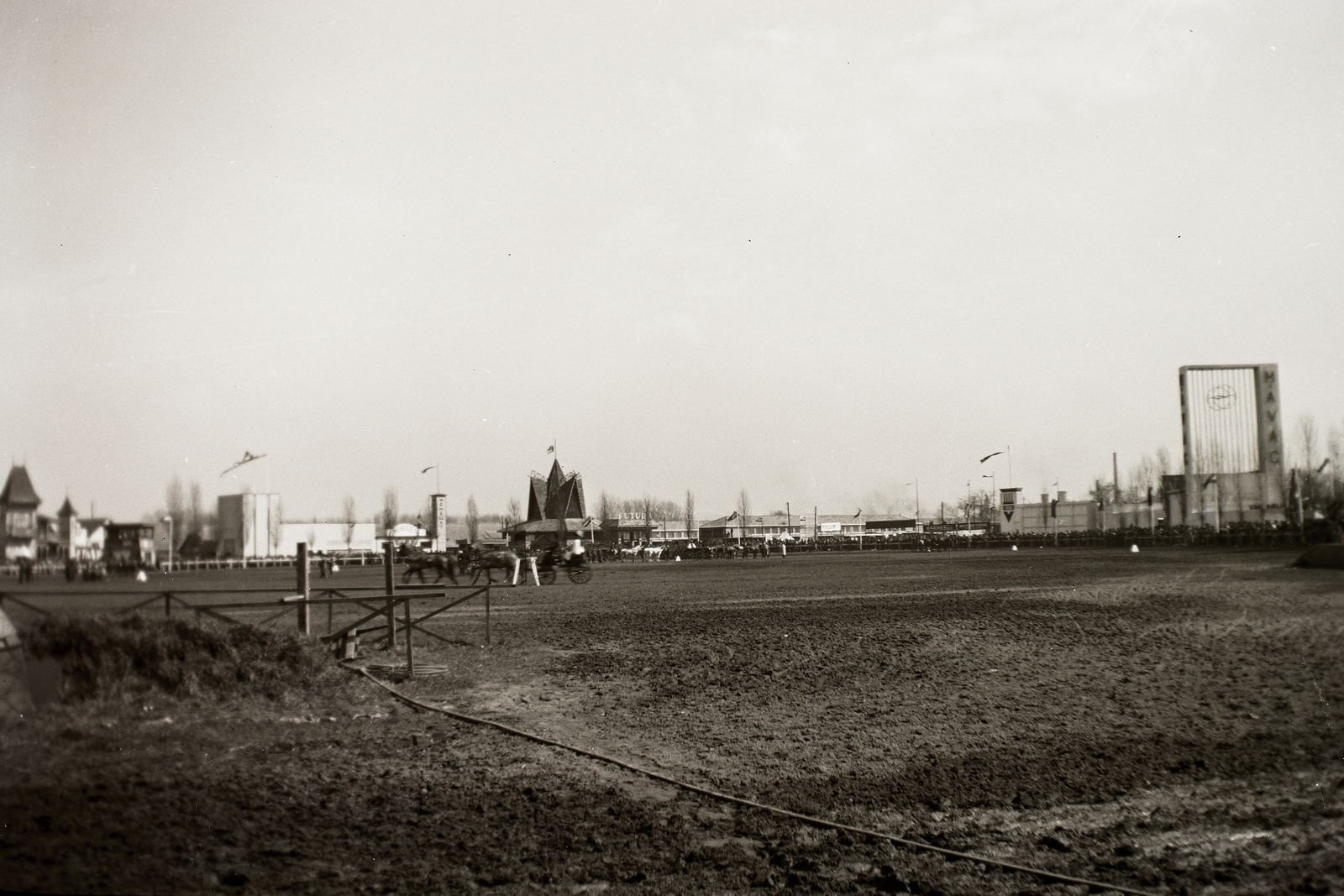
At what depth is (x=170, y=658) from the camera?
620 cm

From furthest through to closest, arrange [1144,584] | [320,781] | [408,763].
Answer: [1144,584]
[408,763]
[320,781]

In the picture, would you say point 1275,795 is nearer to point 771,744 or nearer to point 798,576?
point 771,744

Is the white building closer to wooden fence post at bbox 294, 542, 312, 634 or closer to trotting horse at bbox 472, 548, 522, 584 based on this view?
wooden fence post at bbox 294, 542, 312, 634

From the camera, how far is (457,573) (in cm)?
3444

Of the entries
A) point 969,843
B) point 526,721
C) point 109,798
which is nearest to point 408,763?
point 526,721

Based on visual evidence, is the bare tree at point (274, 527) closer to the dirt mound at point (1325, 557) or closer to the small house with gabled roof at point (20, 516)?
the small house with gabled roof at point (20, 516)

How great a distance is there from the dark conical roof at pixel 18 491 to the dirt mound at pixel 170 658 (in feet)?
2.36

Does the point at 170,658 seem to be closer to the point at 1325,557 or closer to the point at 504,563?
the point at 504,563

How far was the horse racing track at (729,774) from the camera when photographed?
17.1ft

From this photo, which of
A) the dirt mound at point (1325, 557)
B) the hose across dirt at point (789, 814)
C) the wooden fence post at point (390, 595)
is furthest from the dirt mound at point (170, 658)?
the dirt mound at point (1325, 557)

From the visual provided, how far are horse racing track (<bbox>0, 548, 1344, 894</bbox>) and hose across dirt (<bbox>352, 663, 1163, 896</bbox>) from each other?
0.09 m

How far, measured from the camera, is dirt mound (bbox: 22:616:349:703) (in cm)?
529

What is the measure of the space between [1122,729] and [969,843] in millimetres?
3672

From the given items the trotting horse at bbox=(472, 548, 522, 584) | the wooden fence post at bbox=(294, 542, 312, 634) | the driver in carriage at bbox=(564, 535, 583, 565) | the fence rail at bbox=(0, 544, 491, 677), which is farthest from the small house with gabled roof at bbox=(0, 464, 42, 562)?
the driver in carriage at bbox=(564, 535, 583, 565)
